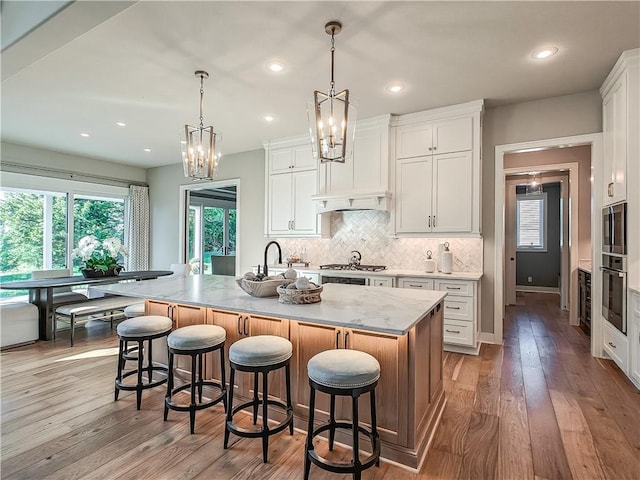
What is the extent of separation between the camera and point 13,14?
2.12 meters

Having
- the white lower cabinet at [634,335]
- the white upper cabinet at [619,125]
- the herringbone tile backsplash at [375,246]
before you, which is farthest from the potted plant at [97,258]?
the white upper cabinet at [619,125]

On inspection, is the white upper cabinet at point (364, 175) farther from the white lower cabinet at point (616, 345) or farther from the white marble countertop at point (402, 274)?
the white lower cabinet at point (616, 345)

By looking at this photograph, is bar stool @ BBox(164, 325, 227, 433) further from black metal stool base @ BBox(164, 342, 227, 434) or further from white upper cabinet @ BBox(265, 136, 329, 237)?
white upper cabinet @ BBox(265, 136, 329, 237)

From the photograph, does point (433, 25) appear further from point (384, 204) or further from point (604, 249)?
point (604, 249)

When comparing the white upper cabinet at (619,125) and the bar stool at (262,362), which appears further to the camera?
the white upper cabinet at (619,125)

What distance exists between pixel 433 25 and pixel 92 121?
4.46 meters

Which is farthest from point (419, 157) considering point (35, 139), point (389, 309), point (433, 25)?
point (35, 139)

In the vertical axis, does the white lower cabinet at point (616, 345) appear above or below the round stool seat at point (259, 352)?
below

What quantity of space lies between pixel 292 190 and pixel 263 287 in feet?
9.90

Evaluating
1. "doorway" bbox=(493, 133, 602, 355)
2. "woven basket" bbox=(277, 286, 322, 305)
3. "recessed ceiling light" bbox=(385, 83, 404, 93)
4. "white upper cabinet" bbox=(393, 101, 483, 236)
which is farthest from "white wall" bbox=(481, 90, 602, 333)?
"woven basket" bbox=(277, 286, 322, 305)

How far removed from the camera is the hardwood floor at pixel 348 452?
191 centimetres

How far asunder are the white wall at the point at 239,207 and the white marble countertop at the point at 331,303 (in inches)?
113

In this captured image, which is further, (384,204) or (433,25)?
(384,204)

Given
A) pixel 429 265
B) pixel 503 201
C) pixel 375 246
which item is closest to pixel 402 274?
pixel 429 265
